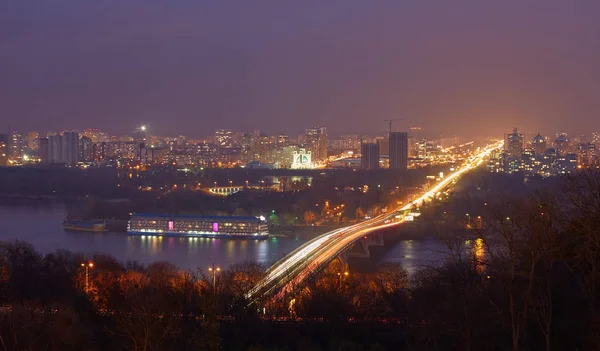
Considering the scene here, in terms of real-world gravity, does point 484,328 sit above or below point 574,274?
below

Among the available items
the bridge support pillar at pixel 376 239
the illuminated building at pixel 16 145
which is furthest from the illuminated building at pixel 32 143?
the bridge support pillar at pixel 376 239

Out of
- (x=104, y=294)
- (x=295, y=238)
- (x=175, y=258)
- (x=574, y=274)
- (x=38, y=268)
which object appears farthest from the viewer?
(x=295, y=238)

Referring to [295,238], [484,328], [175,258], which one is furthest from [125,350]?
[295,238]

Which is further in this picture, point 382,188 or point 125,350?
point 382,188

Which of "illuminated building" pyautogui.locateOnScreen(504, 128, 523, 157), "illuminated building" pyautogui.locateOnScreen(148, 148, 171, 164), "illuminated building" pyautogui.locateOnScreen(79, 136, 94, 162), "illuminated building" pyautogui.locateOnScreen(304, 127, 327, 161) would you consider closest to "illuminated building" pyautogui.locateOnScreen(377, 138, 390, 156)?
"illuminated building" pyautogui.locateOnScreen(304, 127, 327, 161)

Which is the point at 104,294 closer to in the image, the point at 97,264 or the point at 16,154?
the point at 97,264

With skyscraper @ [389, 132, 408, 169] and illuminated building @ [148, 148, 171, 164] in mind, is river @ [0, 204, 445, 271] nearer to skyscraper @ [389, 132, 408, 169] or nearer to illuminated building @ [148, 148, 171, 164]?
skyscraper @ [389, 132, 408, 169]
